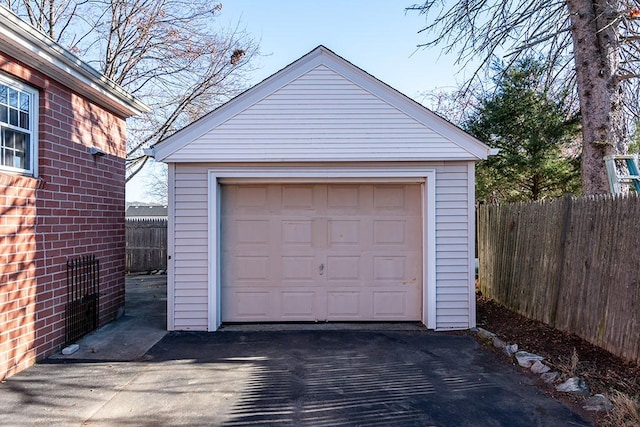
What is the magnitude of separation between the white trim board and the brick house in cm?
183

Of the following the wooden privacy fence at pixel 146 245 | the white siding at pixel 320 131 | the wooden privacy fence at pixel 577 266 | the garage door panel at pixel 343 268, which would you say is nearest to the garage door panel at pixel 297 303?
the garage door panel at pixel 343 268

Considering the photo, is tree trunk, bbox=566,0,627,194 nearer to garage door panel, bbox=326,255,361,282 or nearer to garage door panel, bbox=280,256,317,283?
garage door panel, bbox=326,255,361,282

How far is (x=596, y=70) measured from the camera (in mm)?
7051

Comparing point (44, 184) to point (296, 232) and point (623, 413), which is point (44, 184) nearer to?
point (296, 232)

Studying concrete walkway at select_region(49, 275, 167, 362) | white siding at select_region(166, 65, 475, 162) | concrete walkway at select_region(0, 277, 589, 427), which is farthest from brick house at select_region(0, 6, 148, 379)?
white siding at select_region(166, 65, 475, 162)

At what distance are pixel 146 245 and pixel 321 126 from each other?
32.8 feet

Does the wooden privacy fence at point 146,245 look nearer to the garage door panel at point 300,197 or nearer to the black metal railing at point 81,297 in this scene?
the black metal railing at point 81,297

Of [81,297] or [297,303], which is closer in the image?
[81,297]

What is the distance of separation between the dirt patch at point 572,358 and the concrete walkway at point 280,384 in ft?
1.28

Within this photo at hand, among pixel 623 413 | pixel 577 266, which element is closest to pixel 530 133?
pixel 577 266

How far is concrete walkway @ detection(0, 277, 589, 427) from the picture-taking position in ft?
11.7

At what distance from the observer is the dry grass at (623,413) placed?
128 inches

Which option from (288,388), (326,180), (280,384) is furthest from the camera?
(326,180)

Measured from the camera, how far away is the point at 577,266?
211 inches
